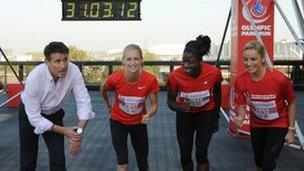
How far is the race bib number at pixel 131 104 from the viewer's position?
5719mm

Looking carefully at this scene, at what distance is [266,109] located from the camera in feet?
18.0

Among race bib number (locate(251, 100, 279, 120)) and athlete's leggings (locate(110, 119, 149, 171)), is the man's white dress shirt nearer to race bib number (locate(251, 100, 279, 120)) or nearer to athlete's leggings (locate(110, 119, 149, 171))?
athlete's leggings (locate(110, 119, 149, 171))

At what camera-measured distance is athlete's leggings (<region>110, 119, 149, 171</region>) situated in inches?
228

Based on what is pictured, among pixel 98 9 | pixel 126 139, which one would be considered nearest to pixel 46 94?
pixel 126 139

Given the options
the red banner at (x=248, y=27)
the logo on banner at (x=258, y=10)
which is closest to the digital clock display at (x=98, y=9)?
the red banner at (x=248, y=27)

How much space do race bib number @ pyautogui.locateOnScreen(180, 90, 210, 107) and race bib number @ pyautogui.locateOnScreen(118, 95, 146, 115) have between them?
1.68ft

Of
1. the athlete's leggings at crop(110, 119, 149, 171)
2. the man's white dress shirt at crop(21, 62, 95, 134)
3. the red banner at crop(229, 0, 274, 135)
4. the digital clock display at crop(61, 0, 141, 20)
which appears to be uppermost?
the digital clock display at crop(61, 0, 141, 20)

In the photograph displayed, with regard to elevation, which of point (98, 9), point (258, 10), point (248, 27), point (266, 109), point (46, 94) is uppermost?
point (98, 9)

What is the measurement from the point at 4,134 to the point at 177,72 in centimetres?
493

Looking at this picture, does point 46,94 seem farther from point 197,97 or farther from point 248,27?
point 248,27

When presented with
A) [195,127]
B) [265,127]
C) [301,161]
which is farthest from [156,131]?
[265,127]

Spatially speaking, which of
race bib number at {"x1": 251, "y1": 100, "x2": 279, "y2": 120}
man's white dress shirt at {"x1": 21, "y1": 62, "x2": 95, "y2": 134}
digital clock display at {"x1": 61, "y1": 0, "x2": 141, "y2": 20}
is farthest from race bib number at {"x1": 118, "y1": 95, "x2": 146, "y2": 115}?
digital clock display at {"x1": 61, "y1": 0, "x2": 141, "y2": 20}

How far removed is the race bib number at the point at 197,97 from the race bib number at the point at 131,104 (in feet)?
1.68

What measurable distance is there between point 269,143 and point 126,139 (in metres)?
1.39
